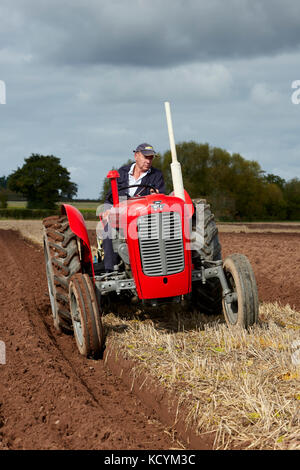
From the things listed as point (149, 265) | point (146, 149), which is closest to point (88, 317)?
point (149, 265)

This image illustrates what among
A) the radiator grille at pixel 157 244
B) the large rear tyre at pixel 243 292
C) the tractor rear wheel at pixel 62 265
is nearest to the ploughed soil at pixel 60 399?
the tractor rear wheel at pixel 62 265

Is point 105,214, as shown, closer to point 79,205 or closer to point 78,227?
point 78,227

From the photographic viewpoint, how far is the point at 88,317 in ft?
15.6

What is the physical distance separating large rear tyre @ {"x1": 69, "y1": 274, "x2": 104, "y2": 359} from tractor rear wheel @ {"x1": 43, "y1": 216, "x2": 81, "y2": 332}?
1.57ft

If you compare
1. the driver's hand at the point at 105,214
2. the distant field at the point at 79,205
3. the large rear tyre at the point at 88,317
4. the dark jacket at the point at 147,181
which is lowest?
the large rear tyre at the point at 88,317

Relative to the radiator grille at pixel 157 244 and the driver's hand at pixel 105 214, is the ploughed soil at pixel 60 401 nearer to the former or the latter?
the radiator grille at pixel 157 244

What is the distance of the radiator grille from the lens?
4.79m

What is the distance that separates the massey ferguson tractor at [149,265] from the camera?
4.80m

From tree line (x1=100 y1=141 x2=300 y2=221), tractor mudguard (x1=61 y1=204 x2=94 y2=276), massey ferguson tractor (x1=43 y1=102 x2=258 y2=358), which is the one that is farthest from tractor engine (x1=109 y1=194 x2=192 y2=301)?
tree line (x1=100 y1=141 x2=300 y2=221)

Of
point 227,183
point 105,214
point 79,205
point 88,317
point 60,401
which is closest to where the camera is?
point 60,401

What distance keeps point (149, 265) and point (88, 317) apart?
0.71 meters

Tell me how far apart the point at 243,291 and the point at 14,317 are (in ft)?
9.52

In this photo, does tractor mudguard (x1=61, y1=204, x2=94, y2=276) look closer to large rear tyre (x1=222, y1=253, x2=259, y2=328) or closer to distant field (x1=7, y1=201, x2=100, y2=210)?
large rear tyre (x1=222, y1=253, x2=259, y2=328)
